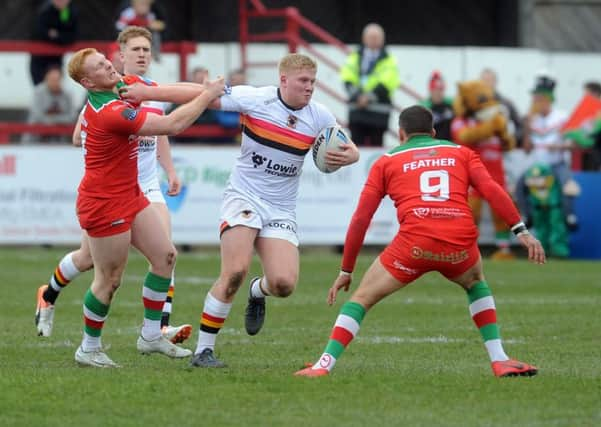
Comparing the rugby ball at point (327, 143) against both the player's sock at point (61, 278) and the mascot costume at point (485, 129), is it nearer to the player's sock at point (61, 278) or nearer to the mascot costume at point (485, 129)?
the player's sock at point (61, 278)

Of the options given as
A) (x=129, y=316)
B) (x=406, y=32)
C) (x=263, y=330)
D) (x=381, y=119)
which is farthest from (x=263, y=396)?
(x=406, y=32)

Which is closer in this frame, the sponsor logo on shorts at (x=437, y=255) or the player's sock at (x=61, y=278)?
the sponsor logo on shorts at (x=437, y=255)

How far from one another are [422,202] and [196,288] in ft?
21.4

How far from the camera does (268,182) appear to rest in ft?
31.3

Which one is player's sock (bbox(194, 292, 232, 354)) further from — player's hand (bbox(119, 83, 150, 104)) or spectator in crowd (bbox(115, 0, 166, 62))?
spectator in crowd (bbox(115, 0, 166, 62))

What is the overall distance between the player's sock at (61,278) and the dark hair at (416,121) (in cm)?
310

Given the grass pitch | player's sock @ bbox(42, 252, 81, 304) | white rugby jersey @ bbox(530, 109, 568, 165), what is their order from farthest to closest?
white rugby jersey @ bbox(530, 109, 568, 165)
player's sock @ bbox(42, 252, 81, 304)
the grass pitch

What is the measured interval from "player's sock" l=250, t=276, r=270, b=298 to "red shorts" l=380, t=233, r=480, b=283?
1.36m

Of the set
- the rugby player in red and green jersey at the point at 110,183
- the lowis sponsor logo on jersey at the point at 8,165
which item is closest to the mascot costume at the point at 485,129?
the lowis sponsor logo on jersey at the point at 8,165

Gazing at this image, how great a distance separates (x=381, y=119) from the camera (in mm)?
20031

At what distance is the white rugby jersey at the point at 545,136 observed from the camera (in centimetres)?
2025

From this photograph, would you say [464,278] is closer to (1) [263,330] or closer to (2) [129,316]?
(1) [263,330]

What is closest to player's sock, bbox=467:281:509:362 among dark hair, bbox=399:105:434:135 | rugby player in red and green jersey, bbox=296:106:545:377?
rugby player in red and green jersey, bbox=296:106:545:377

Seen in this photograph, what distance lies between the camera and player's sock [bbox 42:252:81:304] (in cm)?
1071
